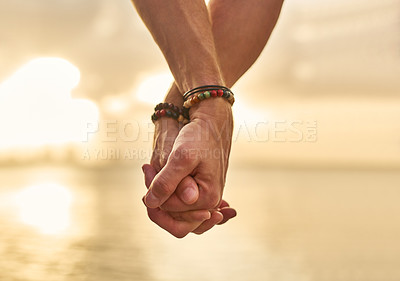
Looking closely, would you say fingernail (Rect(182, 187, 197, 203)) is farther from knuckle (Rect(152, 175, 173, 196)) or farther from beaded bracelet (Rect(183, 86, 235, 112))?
beaded bracelet (Rect(183, 86, 235, 112))

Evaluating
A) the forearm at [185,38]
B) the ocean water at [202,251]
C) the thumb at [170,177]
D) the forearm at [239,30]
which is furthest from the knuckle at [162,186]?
the ocean water at [202,251]

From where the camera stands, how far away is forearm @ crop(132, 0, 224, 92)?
86 cm

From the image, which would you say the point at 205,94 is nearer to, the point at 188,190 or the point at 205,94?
the point at 205,94

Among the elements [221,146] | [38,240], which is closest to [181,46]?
[221,146]

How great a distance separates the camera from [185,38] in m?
0.86

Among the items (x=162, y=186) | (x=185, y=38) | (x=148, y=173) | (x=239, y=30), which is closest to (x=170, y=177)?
(x=162, y=186)

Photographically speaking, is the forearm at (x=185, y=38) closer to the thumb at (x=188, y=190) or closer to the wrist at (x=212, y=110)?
the wrist at (x=212, y=110)

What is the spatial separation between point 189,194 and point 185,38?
314 millimetres

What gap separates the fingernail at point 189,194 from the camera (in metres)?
0.78

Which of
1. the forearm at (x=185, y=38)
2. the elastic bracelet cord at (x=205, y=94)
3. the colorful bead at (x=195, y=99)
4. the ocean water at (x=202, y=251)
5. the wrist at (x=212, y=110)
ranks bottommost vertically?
the ocean water at (x=202, y=251)

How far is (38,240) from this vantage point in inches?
74.1

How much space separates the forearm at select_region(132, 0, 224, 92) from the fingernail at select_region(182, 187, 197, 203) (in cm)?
22

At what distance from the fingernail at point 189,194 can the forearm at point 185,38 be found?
0.72 feet

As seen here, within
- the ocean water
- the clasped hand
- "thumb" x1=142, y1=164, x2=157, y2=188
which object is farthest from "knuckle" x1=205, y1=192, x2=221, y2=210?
the ocean water
